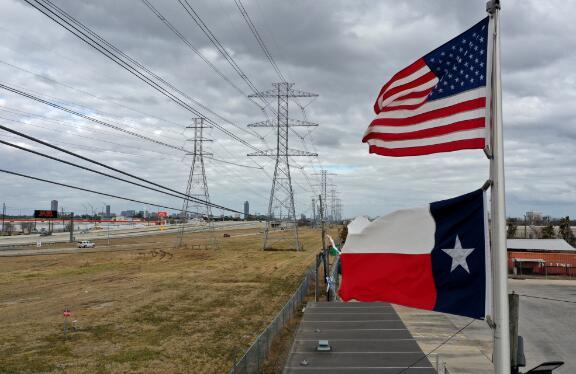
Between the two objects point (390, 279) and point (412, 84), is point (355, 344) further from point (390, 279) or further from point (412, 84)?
point (412, 84)

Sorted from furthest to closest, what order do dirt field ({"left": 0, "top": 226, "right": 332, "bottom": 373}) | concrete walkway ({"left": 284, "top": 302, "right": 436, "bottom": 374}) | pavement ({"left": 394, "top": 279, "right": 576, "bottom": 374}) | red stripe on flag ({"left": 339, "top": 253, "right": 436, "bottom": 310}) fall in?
1. dirt field ({"left": 0, "top": 226, "right": 332, "bottom": 373})
2. pavement ({"left": 394, "top": 279, "right": 576, "bottom": 374})
3. concrete walkway ({"left": 284, "top": 302, "right": 436, "bottom": 374})
4. red stripe on flag ({"left": 339, "top": 253, "right": 436, "bottom": 310})

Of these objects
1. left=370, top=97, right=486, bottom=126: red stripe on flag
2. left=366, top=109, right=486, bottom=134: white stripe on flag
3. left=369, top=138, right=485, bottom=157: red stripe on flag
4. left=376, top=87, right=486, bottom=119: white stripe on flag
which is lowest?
left=369, top=138, right=485, bottom=157: red stripe on flag

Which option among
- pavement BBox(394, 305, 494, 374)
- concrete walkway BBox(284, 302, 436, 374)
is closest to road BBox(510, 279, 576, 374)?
pavement BBox(394, 305, 494, 374)

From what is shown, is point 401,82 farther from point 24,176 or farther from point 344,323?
point 344,323

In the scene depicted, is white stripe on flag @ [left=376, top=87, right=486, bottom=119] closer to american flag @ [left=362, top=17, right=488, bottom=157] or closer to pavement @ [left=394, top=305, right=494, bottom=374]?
american flag @ [left=362, top=17, right=488, bottom=157]

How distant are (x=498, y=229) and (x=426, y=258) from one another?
1464 mm

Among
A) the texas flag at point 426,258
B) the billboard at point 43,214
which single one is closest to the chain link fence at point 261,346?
the texas flag at point 426,258

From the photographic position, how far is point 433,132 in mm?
6879

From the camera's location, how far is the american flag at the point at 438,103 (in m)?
6.26

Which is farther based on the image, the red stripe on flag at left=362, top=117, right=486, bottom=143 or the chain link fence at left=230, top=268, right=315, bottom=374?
the chain link fence at left=230, top=268, right=315, bottom=374

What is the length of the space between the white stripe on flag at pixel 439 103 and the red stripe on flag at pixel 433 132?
0.29 metres

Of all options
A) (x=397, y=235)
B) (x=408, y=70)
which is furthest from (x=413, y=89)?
(x=397, y=235)

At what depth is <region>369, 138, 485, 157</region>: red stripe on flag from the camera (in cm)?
625

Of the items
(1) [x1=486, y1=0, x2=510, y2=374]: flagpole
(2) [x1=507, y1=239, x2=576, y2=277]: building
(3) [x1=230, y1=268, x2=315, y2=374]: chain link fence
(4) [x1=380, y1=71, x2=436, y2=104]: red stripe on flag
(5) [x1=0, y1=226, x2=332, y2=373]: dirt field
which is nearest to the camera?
(1) [x1=486, y1=0, x2=510, y2=374]: flagpole
